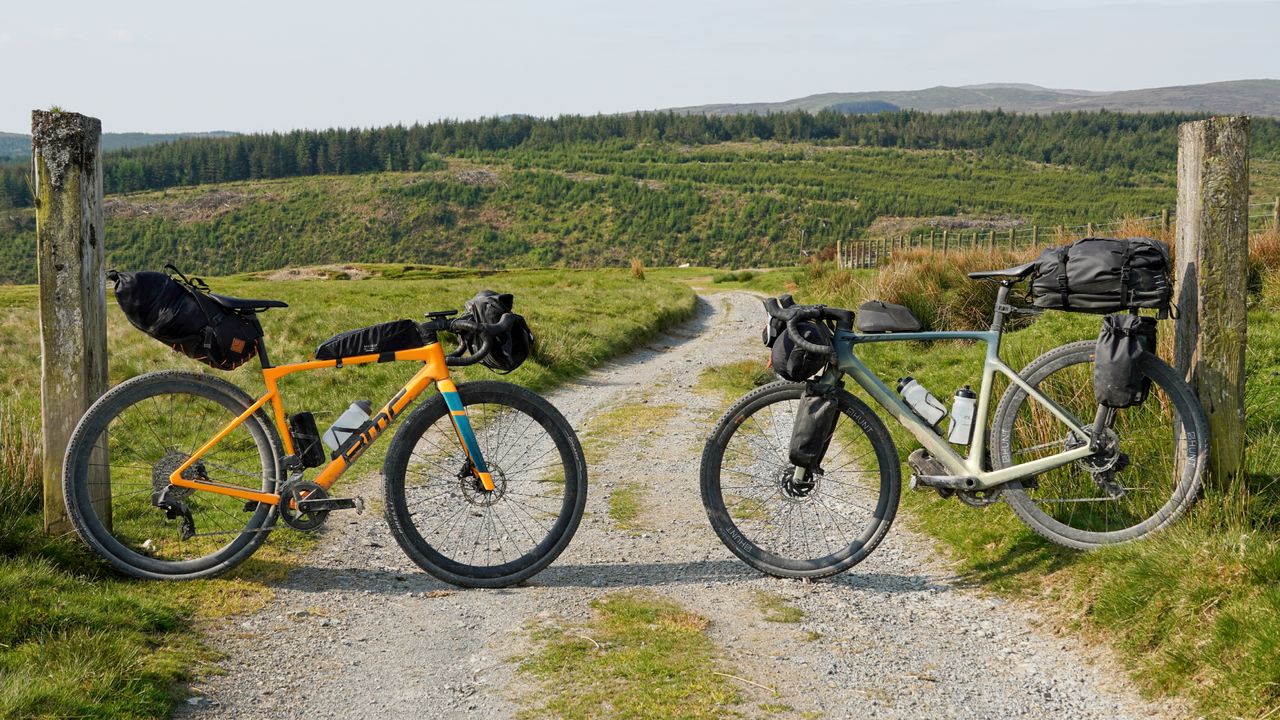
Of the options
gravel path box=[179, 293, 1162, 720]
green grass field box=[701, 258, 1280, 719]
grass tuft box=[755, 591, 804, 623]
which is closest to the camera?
green grass field box=[701, 258, 1280, 719]

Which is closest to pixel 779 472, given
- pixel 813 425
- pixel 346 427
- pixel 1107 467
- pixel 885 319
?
pixel 813 425

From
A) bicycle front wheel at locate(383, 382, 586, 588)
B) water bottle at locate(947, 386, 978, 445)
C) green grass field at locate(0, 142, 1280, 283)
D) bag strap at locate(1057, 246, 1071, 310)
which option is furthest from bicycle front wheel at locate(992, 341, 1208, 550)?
green grass field at locate(0, 142, 1280, 283)

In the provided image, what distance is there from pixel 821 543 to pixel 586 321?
13.1m

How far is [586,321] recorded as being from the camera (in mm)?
19094

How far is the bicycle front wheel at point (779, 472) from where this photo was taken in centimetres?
546

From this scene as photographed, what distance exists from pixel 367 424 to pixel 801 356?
2.31 m

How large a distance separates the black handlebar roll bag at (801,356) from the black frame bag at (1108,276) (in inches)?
44.8

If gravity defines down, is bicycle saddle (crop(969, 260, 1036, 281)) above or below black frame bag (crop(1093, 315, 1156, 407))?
above

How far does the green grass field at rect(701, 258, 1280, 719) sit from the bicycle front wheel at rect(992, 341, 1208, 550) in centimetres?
16

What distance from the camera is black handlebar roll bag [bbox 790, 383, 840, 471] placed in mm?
5371

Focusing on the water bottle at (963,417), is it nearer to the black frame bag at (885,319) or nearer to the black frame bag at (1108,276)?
the black frame bag at (885,319)

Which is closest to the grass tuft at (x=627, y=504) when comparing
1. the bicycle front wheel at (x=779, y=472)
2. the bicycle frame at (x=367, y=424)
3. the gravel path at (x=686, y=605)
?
the gravel path at (x=686, y=605)

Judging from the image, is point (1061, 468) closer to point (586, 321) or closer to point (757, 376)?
point (757, 376)

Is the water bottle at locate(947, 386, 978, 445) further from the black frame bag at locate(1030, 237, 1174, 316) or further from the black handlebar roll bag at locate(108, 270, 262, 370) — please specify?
the black handlebar roll bag at locate(108, 270, 262, 370)
